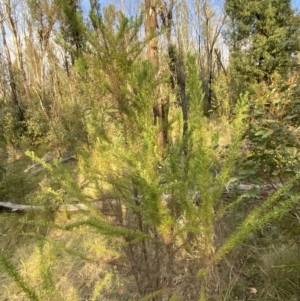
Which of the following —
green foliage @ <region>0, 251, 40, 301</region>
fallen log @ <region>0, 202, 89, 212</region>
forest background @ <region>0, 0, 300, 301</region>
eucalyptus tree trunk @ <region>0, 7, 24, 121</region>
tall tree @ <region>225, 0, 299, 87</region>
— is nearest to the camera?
green foliage @ <region>0, 251, 40, 301</region>

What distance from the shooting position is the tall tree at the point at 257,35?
9.28m

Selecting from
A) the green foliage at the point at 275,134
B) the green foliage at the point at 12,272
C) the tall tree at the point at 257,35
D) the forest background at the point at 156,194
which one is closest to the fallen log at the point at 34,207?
the forest background at the point at 156,194

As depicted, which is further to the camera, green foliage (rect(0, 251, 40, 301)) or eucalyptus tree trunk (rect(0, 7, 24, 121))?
eucalyptus tree trunk (rect(0, 7, 24, 121))

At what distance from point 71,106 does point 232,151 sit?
6.88 metres

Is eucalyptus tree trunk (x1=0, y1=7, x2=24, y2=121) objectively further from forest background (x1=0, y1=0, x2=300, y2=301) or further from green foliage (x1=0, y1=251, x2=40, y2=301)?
green foliage (x1=0, y1=251, x2=40, y2=301)

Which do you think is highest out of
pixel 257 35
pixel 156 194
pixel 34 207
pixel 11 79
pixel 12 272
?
pixel 257 35

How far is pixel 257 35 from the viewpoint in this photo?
9648 millimetres

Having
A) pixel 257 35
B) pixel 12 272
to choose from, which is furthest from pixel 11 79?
pixel 12 272

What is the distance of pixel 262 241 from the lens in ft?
7.40

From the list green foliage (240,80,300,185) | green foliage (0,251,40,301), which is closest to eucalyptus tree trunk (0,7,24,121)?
green foliage (240,80,300,185)

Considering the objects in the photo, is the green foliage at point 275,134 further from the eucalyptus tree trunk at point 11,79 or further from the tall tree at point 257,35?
the eucalyptus tree trunk at point 11,79

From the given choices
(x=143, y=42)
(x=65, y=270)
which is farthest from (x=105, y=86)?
(x=65, y=270)

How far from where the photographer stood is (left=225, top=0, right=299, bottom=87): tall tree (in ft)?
30.5

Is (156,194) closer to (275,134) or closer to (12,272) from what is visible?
(12,272)
